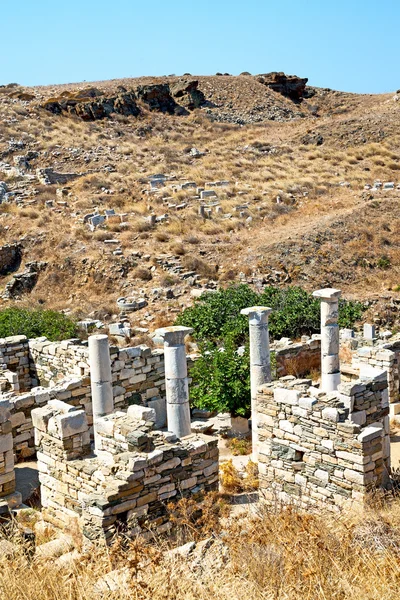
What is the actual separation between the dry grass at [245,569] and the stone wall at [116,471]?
3.15ft

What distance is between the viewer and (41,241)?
1095 inches

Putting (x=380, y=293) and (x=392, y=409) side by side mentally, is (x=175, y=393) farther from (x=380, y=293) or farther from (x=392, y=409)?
(x=380, y=293)

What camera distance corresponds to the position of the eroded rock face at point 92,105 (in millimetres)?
47094

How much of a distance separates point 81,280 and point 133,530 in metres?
18.2

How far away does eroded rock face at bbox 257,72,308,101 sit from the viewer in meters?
64.9

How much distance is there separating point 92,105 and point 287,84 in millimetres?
25402

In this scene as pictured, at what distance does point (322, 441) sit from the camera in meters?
8.81

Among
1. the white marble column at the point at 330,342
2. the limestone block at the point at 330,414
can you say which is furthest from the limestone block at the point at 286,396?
the white marble column at the point at 330,342

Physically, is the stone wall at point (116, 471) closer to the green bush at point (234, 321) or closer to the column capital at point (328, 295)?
the green bush at point (234, 321)

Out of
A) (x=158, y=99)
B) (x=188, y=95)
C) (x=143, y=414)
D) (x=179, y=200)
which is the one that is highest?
(x=188, y=95)

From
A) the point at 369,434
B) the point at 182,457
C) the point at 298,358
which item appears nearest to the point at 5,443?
the point at 182,457

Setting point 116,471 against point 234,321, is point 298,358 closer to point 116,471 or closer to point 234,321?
point 234,321

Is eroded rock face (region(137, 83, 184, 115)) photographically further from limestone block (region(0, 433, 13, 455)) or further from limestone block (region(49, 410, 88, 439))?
limestone block (region(49, 410, 88, 439))

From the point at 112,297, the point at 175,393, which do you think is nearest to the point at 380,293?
the point at 112,297
